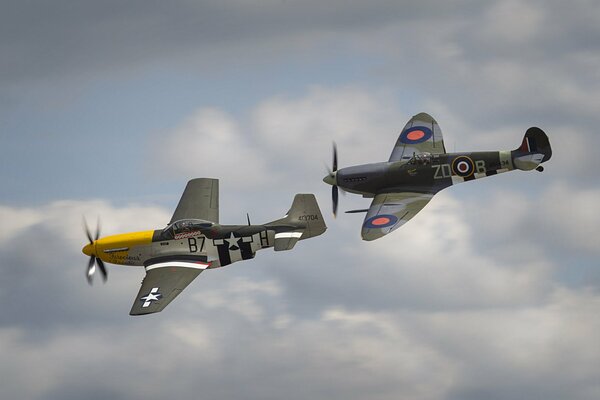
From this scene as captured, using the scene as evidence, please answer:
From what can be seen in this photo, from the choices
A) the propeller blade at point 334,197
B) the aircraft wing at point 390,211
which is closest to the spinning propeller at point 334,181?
the propeller blade at point 334,197

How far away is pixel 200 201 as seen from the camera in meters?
54.5

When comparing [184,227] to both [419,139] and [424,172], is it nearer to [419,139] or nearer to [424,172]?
[424,172]

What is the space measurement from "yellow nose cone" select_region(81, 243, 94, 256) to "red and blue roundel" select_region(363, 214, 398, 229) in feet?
38.4

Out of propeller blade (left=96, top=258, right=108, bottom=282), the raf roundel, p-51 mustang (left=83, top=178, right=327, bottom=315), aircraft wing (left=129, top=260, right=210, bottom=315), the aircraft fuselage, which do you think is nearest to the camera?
aircraft wing (left=129, top=260, right=210, bottom=315)

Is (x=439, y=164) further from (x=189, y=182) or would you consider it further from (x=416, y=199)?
(x=189, y=182)

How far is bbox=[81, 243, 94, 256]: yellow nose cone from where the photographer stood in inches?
2063

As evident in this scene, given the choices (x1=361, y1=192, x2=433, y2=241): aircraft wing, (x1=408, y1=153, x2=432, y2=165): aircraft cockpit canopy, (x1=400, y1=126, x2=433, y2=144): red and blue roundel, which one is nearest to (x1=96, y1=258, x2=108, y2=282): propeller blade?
(x1=361, y1=192, x2=433, y2=241): aircraft wing

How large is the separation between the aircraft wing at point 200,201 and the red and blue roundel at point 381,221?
665 centimetres

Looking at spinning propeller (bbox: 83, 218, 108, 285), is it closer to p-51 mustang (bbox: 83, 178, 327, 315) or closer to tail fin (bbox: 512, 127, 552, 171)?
p-51 mustang (bbox: 83, 178, 327, 315)

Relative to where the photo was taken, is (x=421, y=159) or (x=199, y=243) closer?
(x=199, y=243)

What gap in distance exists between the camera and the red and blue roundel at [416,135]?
191ft

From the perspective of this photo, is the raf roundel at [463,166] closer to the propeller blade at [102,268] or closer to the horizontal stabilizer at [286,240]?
the horizontal stabilizer at [286,240]

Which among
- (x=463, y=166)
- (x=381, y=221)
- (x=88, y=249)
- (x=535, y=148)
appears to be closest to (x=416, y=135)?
(x=463, y=166)

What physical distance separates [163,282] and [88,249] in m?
4.90
